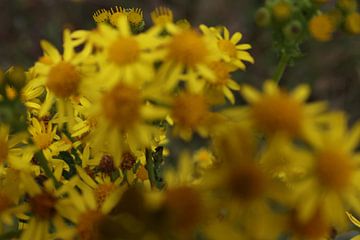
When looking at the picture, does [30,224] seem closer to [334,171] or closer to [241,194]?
[241,194]

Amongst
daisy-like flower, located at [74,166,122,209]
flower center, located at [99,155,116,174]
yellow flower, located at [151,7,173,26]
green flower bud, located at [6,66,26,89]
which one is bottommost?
flower center, located at [99,155,116,174]

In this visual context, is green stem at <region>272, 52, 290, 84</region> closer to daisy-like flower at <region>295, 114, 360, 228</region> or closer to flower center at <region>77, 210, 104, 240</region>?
daisy-like flower at <region>295, 114, 360, 228</region>

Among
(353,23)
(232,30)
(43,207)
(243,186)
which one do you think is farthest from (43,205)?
(232,30)

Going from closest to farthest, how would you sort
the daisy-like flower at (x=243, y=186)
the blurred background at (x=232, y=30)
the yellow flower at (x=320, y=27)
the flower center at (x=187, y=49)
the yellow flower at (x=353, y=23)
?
the daisy-like flower at (x=243, y=186) → the flower center at (x=187, y=49) → the yellow flower at (x=320, y=27) → the yellow flower at (x=353, y=23) → the blurred background at (x=232, y=30)

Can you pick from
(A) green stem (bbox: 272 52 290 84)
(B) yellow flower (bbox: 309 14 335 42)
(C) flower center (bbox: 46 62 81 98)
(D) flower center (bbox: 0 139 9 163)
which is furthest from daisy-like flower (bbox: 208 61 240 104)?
(D) flower center (bbox: 0 139 9 163)

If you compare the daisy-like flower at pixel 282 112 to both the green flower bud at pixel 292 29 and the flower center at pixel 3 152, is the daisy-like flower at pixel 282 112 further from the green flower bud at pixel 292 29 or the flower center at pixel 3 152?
the flower center at pixel 3 152

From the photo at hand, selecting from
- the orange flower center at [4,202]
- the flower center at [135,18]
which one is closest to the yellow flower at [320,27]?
the flower center at [135,18]
